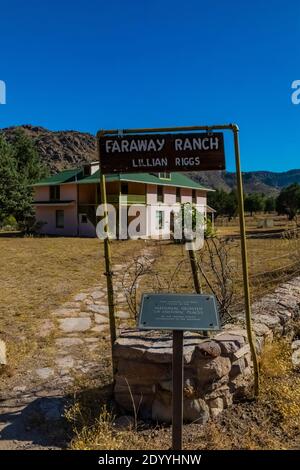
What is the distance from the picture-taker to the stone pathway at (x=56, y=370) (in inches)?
138

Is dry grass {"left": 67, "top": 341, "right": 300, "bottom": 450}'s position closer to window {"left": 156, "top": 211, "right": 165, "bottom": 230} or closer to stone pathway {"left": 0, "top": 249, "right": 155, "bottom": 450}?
stone pathway {"left": 0, "top": 249, "right": 155, "bottom": 450}

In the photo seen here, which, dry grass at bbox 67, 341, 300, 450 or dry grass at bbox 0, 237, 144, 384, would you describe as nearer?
dry grass at bbox 67, 341, 300, 450

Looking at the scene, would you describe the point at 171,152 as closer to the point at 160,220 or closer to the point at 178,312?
the point at 178,312

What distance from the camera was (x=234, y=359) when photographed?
A: 3.91m

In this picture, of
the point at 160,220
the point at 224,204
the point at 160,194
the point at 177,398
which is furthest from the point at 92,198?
the point at 224,204

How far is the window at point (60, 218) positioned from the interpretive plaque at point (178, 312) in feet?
101

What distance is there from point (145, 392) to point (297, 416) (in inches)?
55.2

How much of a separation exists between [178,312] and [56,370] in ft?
7.29

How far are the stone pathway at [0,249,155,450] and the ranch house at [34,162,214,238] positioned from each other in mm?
21978

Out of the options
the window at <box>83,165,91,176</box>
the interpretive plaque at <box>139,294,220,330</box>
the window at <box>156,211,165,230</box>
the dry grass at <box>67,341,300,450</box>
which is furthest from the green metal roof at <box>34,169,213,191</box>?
the interpretive plaque at <box>139,294,220,330</box>

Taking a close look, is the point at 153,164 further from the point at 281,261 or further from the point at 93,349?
the point at 281,261

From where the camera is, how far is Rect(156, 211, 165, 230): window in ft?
106

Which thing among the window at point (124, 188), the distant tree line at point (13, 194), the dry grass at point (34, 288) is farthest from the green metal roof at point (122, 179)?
the dry grass at point (34, 288)

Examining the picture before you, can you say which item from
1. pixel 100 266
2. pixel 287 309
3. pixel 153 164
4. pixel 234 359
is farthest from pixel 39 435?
pixel 100 266
